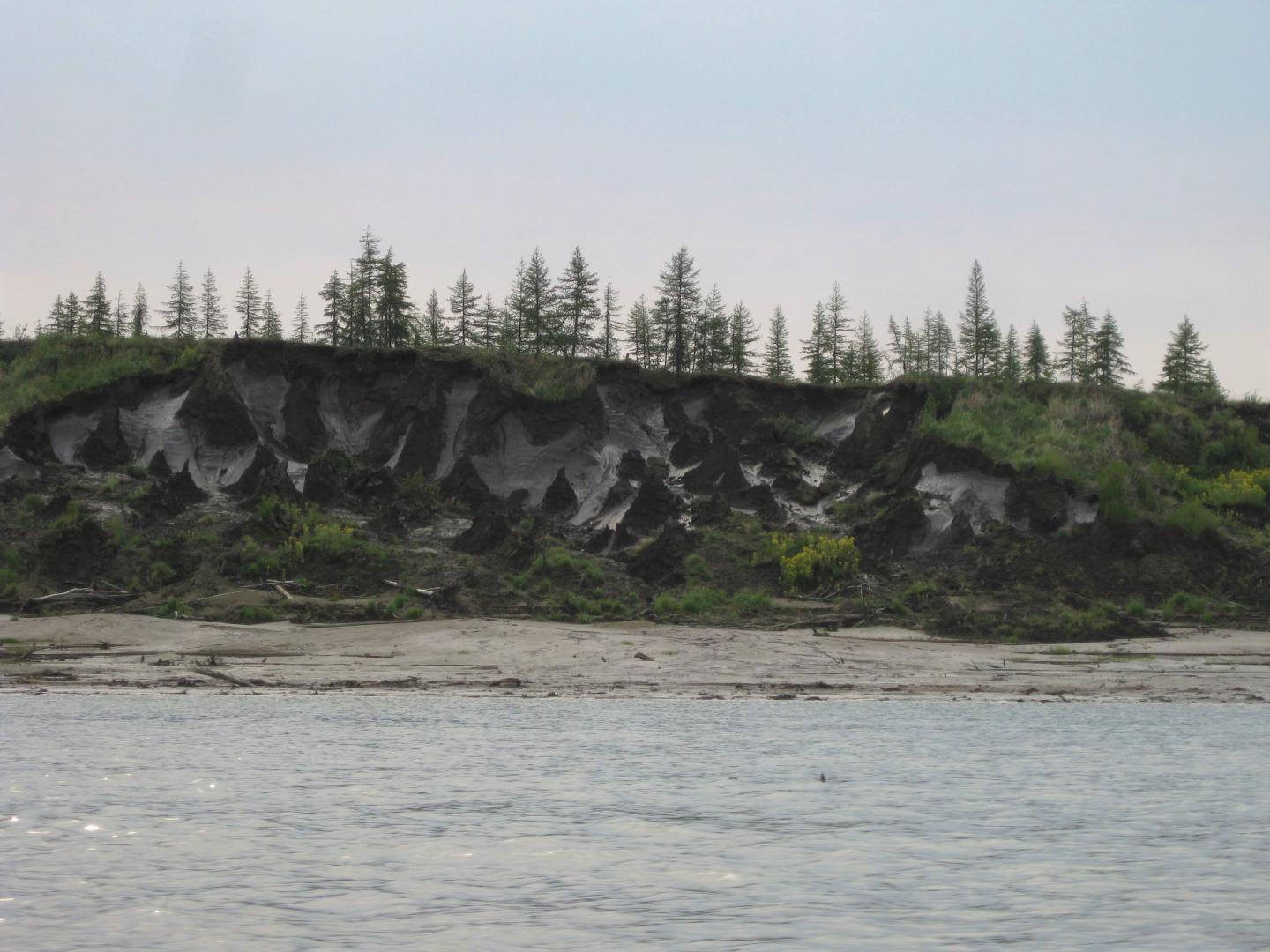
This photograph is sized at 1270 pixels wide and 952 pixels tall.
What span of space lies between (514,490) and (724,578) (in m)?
9.61

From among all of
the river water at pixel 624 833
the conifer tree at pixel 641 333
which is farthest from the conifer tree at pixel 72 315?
the river water at pixel 624 833

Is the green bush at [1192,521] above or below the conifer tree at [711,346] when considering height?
below

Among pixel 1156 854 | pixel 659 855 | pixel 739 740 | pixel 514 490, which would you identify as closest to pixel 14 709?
pixel 739 740

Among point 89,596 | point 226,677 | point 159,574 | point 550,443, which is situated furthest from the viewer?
point 550,443

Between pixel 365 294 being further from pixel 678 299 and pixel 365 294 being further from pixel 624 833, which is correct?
pixel 624 833

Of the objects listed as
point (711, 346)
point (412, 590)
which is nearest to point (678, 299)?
point (711, 346)

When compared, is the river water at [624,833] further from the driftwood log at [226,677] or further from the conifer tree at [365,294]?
the conifer tree at [365,294]

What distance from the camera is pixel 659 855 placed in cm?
834

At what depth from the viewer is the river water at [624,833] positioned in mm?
6469

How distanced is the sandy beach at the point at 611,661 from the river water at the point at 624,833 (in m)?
4.06

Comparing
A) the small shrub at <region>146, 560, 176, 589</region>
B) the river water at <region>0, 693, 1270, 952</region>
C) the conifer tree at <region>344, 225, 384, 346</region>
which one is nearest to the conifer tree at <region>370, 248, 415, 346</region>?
the conifer tree at <region>344, 225, 384, 346</region>

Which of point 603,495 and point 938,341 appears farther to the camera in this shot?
point 938,341

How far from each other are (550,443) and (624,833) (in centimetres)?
3304

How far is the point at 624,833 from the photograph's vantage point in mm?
9125
